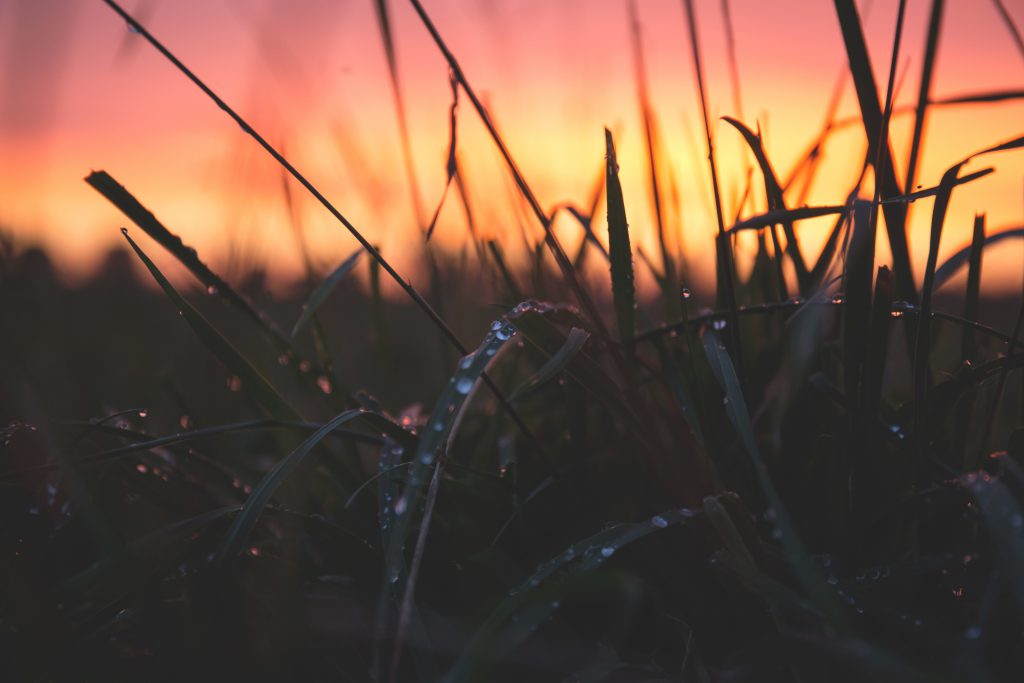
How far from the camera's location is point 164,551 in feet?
2.33

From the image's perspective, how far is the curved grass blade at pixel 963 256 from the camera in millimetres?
785

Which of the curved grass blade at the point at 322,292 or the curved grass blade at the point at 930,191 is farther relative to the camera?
the curved grass blade at the point at 322,292

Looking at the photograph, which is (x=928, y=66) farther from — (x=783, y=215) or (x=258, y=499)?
(x=258, y=499)

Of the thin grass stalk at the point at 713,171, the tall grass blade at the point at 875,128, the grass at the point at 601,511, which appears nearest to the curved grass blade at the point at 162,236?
the grass at the point at 601,511

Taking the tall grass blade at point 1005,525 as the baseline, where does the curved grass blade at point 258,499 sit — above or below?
above

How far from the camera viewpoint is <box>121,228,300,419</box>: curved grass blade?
72cm

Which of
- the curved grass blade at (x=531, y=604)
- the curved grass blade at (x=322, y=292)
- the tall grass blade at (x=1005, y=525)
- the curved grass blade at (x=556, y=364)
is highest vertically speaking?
the curved grass blade at (x=322, y=292)

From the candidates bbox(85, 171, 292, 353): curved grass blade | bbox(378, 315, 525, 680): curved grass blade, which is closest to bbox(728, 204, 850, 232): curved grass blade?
bbox(378, 315, 525, 680): curved grass blade

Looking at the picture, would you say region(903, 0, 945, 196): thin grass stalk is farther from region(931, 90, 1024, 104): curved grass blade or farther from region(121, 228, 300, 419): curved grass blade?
region(121, 228, 300, 419): curved grass blade

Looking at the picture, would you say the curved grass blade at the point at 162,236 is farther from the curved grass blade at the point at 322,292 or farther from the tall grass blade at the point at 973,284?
the tall grass blade at the point at 973,284

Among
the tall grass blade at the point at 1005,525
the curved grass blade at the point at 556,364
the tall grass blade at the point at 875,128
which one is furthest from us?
the tall grass blade at the point at 875,128

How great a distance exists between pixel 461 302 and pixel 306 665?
847 millimetres

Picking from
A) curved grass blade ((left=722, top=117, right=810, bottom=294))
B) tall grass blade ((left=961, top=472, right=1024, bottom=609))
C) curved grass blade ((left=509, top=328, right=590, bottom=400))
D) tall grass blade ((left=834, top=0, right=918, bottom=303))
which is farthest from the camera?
curved grass blade ((left=722, top=117, right=810, bottom=294))

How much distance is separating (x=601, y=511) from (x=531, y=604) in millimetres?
217
